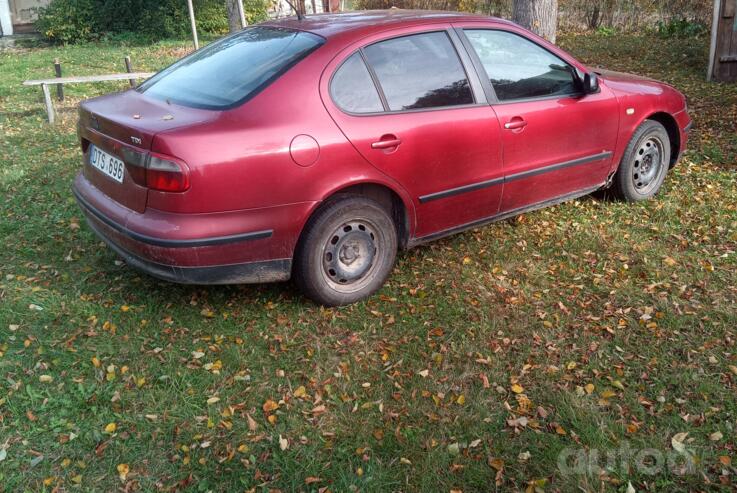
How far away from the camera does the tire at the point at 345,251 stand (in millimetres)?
3838

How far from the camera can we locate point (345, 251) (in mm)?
4043

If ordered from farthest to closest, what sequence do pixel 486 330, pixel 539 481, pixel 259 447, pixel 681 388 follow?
pixel 486 330
pixel 681 388
pixel 259 447
pixel 539 481

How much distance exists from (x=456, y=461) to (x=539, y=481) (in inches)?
14.2

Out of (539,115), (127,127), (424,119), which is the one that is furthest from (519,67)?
(127,127)

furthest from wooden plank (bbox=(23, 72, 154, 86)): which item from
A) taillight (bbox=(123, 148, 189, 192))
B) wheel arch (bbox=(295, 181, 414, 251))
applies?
wheel arch (bbox=(295, 181, 414, 251))

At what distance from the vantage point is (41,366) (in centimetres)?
356

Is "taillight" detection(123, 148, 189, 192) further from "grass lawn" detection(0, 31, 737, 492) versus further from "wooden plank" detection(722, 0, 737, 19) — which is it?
"wooden plank" detection(722, 0, 737, 19)

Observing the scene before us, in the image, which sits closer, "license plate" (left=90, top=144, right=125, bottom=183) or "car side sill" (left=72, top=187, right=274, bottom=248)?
"car side sill" (left=72, top=187, right=274, bottom=248)

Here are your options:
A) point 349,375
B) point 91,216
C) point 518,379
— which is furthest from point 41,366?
point 518,379

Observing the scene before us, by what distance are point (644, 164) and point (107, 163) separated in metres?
4.26

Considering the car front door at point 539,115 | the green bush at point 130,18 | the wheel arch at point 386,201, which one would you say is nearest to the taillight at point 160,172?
the wheel arch at point 386,201

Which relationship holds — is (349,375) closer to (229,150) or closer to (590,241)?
(229,150)

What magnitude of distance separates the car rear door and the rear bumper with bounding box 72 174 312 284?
64 cm

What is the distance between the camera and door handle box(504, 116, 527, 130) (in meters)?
4.44
